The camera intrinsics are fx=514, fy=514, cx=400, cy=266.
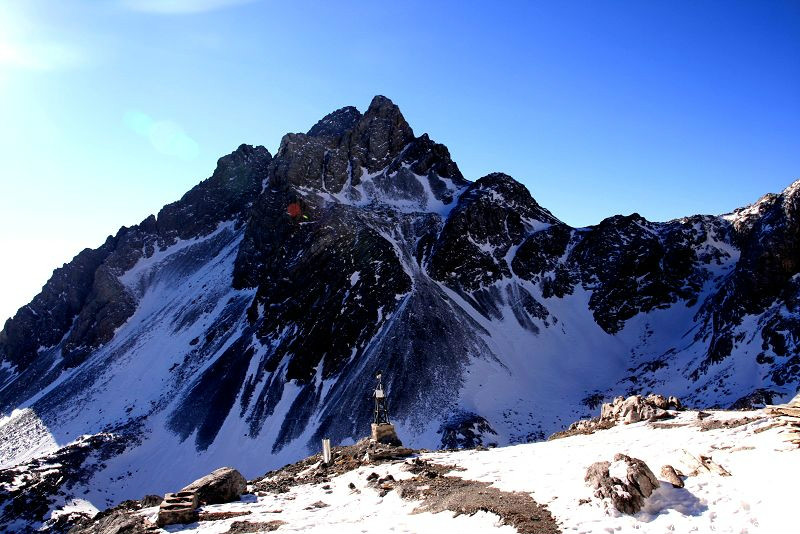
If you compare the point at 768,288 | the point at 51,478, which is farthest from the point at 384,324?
the point at 768,288

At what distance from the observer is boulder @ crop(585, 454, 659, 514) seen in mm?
12164

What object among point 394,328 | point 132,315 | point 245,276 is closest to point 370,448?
point 394,328

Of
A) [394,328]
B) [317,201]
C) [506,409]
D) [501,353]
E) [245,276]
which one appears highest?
[317,201]

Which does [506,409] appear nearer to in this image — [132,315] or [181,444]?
[181,444]

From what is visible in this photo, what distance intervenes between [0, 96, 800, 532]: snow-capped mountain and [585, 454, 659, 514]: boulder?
125ft

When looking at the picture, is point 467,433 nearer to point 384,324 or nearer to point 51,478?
point 384,324

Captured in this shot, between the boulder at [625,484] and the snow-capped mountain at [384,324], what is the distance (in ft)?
125

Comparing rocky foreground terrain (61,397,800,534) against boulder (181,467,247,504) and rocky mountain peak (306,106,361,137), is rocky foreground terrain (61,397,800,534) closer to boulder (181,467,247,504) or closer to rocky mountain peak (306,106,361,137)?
boulder (181,467,247,504)

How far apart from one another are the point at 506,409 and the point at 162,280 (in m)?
90.5

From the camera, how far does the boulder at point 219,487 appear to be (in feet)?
63.6

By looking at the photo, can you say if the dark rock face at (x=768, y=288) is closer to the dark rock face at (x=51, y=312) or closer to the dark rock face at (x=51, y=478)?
the dark rock face at (x=51, y=478)

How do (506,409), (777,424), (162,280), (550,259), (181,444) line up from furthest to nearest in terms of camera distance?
(162,280)
(550,259)
(181,444)
(506,409)
(777,424)

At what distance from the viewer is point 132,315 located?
112 meters

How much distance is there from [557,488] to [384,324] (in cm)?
5745
